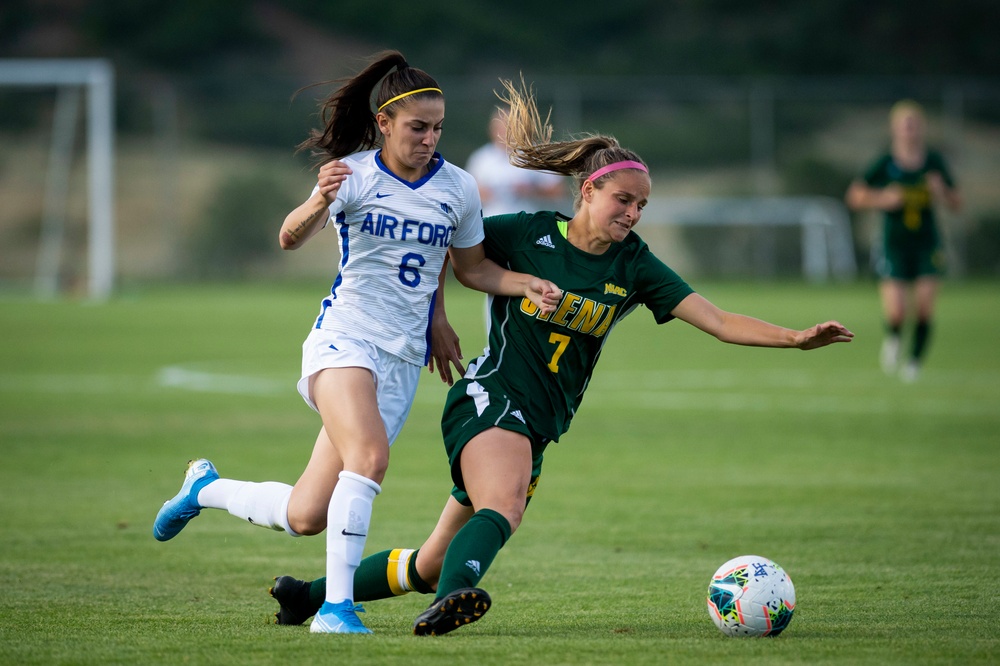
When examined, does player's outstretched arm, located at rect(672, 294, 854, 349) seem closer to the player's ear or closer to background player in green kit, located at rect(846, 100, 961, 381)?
the player's ear

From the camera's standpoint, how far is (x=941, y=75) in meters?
43.2

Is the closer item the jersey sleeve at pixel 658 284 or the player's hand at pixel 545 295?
the player's hand at pixel 545 295

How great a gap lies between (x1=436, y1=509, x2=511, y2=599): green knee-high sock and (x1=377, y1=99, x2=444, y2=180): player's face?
53.7 inches

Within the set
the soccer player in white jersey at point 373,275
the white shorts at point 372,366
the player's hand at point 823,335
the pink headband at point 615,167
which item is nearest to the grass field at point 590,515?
the soccer player in white jersey at point 373,275

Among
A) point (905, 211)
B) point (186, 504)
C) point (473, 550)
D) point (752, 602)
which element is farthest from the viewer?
point (905, 211)

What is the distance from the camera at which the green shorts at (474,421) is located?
Answer: 202 inches

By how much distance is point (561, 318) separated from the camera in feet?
17.3

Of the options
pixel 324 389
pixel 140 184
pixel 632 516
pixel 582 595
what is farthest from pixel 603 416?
pixel 140 184

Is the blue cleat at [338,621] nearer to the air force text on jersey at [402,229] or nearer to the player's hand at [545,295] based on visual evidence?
the player's hand at [545,295]

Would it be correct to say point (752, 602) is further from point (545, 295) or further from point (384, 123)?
point (384, 123)

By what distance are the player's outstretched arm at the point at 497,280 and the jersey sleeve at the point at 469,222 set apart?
3cm

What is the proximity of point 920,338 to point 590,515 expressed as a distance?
789 cm

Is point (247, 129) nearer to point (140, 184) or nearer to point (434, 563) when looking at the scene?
point (140, 184)

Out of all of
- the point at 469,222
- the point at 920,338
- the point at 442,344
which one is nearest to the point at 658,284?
the point at 469,222
